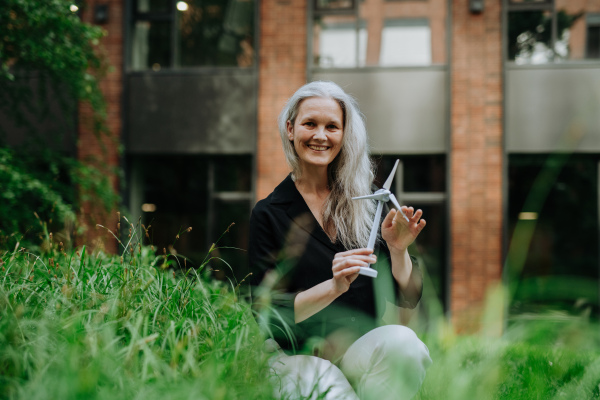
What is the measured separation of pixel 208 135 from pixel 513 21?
5.10 m

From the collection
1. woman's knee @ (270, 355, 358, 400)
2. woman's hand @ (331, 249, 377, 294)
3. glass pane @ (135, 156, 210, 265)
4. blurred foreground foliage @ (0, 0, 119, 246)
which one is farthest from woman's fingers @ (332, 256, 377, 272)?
glass pane @ (135, 156, 210, 265)

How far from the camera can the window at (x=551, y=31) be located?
7949 millimetres

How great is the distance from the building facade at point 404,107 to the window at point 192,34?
0.9 inches

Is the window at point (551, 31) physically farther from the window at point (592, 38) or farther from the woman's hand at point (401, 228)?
the woman's hand at point (401, 228)

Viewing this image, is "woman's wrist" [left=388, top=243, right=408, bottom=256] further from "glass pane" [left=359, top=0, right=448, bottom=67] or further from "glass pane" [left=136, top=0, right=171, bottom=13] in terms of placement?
"glass pane" [left=136, top=0, right=171, bottom=13]

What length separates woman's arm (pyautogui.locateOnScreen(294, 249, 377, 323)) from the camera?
1.91 metres

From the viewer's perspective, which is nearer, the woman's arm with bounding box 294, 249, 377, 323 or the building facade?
the woman's arm with bounding box 294, 249, 377, 323

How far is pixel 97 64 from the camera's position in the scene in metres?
7.36

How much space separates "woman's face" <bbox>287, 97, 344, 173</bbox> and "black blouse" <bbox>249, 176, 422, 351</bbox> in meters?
0.24

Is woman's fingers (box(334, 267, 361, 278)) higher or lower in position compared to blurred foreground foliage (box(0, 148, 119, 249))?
lower

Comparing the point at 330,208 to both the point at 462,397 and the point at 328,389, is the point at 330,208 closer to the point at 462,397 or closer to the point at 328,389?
the point at 328,389

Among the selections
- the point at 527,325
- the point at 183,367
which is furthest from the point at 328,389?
the point at 527,325

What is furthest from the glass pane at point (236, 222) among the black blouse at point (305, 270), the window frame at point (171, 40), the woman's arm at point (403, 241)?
the woman's arm at point (403, 241)

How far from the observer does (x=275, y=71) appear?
8266mm
